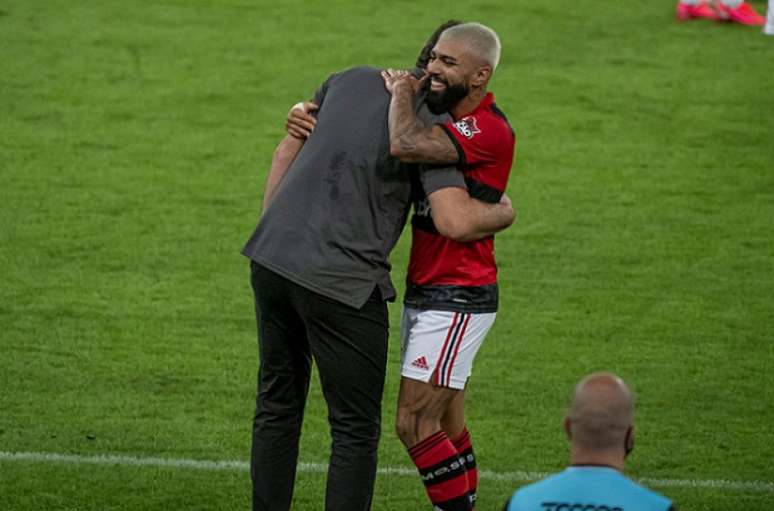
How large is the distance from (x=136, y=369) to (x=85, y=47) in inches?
241

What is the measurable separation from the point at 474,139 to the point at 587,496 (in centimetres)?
184

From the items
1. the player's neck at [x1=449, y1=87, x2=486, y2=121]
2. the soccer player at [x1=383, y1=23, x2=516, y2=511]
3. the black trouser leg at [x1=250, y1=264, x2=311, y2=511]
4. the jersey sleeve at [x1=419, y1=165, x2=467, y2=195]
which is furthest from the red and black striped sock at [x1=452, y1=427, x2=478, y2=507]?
the player's neck at [x1=449, y1=87, x2=486, y2=121]

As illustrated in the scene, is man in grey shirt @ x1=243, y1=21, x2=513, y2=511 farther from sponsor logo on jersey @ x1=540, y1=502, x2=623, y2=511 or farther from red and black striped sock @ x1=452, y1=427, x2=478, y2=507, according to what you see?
sponsor logo on jersey @ x1=540, y1=502, x2=623, y2=511

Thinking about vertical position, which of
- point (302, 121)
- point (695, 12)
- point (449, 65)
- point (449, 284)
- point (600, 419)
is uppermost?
point (449, 65)

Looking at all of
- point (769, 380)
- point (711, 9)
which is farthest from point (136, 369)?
point (711, 9)

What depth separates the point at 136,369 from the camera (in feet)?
26.7

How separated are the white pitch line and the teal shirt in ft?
9.75

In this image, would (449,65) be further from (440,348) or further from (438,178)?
(440,348)

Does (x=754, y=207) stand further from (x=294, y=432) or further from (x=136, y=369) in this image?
(x=294, y=432)

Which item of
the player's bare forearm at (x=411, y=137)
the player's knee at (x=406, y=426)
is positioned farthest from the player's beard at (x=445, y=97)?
the player's knee at (x=406, y=426)

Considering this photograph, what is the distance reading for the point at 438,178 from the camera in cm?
538

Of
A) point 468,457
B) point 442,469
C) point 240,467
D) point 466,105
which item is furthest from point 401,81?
point 240,467

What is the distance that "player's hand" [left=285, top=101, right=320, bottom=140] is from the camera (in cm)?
554

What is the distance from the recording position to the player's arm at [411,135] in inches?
207
